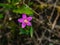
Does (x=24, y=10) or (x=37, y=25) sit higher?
(x=24, y=10)

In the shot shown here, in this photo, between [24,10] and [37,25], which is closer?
[24,10]

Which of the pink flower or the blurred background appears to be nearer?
the pink flower

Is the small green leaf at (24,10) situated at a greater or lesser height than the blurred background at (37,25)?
greater

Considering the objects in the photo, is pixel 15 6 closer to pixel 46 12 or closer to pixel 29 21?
pixel 29 21

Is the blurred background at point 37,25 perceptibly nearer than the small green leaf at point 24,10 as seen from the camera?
No

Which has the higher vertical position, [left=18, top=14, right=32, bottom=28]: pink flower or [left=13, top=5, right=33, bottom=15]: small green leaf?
[left=13, top=5, right=33, bottom=15]: small green leaf

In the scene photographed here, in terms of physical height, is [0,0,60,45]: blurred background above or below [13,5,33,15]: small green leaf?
below

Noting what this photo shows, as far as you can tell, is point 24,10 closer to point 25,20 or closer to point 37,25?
point 25,20

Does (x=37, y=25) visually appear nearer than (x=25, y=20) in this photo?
No

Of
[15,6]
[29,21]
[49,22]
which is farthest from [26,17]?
[49,22]

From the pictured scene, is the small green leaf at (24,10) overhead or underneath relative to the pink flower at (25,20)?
Result: overhead

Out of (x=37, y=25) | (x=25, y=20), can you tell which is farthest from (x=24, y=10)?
(x=37, y=25)
